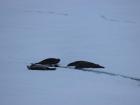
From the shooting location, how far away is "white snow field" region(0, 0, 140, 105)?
3080 mm

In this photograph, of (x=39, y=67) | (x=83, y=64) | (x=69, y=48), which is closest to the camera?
(x=39, y=67)

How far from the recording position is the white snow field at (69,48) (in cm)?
308

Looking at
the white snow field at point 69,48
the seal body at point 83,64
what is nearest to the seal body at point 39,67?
the white snow field at point 69,48

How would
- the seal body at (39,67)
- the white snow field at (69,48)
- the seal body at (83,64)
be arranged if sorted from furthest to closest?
the seal body at (83,64), the seal body at (39,67), the white snow field at (69,48)

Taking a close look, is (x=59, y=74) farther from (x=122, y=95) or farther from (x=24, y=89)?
(x=122, y=95)

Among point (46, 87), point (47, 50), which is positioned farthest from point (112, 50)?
point (46, 87)

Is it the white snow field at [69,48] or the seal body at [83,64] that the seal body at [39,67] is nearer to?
the white snow field at [69,48]

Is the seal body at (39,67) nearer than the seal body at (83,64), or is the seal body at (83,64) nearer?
the seal body at (39,67)

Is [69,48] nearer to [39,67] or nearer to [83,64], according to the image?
[83,64]

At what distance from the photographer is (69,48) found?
16.3ft

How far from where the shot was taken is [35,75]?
144 inches

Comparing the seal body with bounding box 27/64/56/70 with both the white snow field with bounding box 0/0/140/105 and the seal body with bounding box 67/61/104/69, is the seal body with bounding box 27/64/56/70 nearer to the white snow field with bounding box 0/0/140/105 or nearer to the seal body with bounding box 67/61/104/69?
the white snow field with bounding box 0/0/140/105

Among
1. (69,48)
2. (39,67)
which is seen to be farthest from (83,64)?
(69,48)

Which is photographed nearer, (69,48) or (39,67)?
(39,67)
